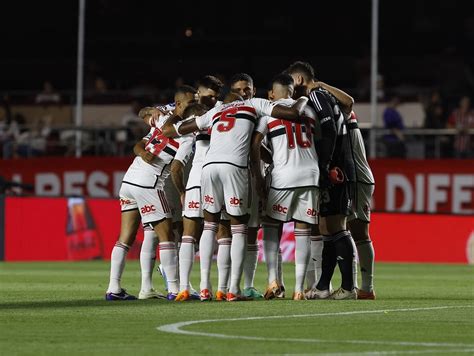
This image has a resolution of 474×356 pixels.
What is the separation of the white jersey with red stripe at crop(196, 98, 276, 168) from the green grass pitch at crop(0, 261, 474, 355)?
142cm

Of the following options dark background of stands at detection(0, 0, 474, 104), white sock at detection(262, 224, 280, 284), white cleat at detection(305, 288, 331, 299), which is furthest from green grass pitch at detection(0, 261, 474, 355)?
dark background of stands at detection(0, 0, 474, 104)

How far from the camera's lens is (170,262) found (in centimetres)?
1442

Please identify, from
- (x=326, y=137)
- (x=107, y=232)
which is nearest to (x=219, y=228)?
(x=326, y=137)

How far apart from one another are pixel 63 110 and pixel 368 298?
19362 mm

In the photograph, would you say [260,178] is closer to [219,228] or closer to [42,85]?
[219,228]

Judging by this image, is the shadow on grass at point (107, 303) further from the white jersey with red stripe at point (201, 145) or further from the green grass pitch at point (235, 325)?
the white jersey with red stripe at point (201, 145)

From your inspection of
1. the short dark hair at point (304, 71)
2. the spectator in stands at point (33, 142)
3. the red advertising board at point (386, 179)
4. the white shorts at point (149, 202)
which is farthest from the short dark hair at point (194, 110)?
the spectator in stands at point (33, 142)

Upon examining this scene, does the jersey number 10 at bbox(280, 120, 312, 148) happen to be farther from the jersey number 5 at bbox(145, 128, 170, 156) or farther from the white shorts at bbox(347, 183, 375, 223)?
the jersey number 5 at bbox(145, 128, 170, 156)

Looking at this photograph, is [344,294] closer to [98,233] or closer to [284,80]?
[284,80]

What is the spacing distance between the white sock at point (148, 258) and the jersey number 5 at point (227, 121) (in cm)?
162

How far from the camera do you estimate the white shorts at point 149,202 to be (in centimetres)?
1445

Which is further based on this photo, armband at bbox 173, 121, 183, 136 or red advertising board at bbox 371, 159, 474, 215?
red advertising board at bbox 371, 159, 474, 215

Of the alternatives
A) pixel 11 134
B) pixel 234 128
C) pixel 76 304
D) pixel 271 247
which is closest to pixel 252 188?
pixel 271 247

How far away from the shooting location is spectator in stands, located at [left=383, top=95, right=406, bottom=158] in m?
29.3
